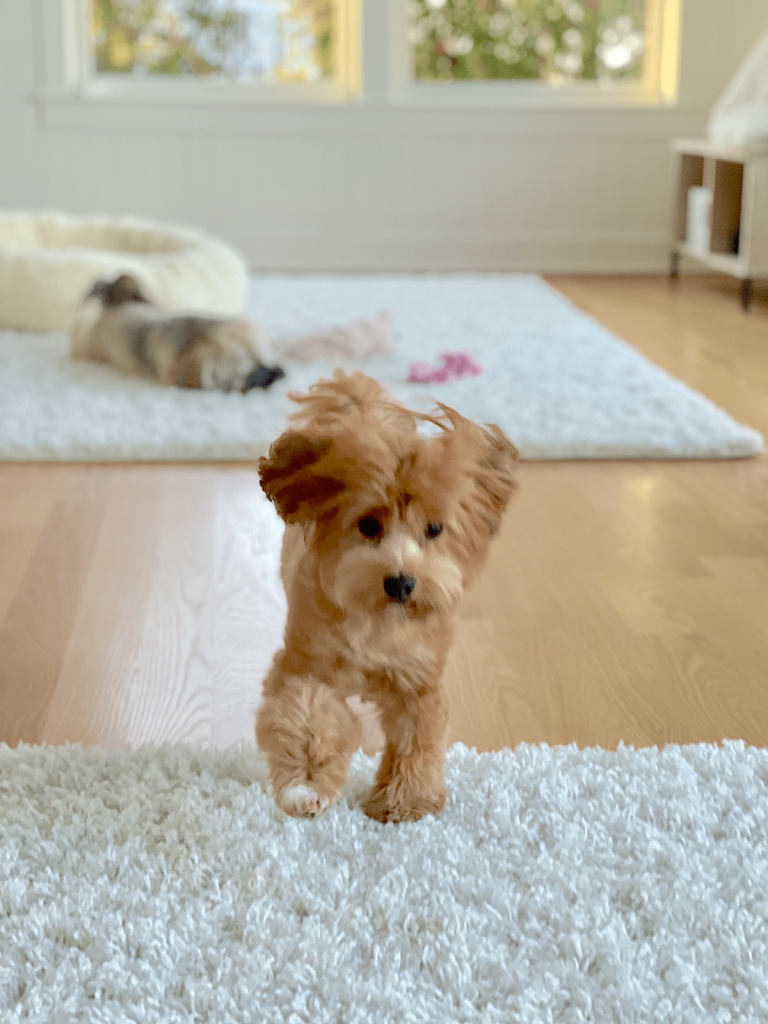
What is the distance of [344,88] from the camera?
5406 mm

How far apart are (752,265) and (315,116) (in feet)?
7.16

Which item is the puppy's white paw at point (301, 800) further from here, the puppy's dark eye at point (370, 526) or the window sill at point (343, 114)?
the window sill at point (343, 114)

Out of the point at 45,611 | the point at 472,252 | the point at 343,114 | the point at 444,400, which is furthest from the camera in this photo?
the point at 472,252

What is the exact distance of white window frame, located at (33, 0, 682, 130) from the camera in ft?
17.0

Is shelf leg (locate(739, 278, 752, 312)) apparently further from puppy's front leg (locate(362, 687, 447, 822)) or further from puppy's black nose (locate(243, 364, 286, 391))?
puppy's front leg (locate(362, 687, 447, 822))

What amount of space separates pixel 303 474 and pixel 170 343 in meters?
2.00

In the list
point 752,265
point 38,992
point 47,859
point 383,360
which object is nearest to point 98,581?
point 47,859

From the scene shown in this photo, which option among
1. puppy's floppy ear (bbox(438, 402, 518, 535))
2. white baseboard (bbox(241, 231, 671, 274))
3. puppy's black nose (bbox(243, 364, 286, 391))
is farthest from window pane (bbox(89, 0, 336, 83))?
puppy's floppy ear (bbox(438, 402, 518, 535))

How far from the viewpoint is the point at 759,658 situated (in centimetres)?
158

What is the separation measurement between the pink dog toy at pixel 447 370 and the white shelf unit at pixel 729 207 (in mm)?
1678

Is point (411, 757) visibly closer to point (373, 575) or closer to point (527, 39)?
point (373, 575)

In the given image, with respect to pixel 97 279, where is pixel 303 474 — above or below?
above

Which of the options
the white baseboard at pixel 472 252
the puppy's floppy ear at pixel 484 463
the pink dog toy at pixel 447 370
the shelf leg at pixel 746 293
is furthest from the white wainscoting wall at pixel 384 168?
the puppy's floppy ear at pixel 484 463

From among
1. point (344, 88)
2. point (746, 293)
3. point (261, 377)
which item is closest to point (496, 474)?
point (261, 377)
